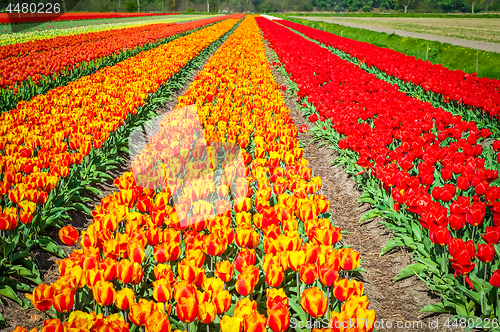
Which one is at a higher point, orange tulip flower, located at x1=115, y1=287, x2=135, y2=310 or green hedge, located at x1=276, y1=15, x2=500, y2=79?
green hedge, located at x1=276, y1=15, x2=500, y2=79

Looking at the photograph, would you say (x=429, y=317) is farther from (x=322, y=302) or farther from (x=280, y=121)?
(x=280, y=121)

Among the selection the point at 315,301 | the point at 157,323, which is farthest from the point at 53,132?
the point at 315,301

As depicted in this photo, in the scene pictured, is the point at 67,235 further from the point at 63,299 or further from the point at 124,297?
the point at 124,297

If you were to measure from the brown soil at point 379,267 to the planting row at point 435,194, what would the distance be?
0.15 metres

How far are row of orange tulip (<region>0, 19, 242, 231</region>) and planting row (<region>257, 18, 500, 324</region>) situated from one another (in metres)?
3.52

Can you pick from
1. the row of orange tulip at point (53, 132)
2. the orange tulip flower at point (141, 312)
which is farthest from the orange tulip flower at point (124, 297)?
the row of orange tulip at point (53, 132)

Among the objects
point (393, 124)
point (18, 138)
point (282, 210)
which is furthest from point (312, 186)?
point (18, 138)

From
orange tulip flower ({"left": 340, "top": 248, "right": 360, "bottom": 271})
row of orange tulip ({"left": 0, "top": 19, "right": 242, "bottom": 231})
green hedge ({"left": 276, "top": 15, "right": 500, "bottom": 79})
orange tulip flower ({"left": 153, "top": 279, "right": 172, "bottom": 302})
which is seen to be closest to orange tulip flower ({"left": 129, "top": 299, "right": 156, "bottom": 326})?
orange tulip flower ({"left": 153, "top": 279, "right": 172, "bottom": 302})

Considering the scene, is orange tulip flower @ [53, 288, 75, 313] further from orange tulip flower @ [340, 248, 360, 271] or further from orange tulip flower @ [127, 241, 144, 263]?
orange tulip flower @ [340, 248, 360, 271]

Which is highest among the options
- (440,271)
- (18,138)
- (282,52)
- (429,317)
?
(282,52)

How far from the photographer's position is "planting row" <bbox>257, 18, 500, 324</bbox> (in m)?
2.94

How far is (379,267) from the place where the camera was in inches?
164

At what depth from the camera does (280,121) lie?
18.9ft

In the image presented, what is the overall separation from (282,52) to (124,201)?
15134 millimetres
